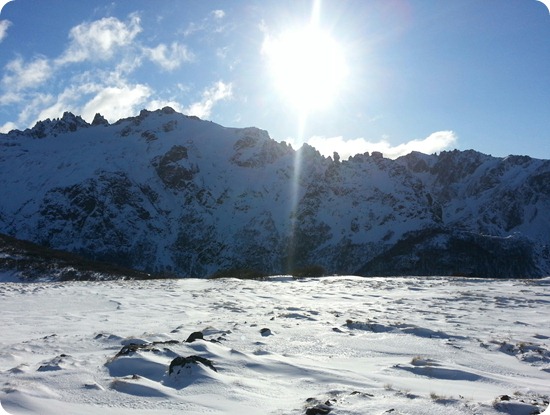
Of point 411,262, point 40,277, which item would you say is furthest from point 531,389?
point 411,262

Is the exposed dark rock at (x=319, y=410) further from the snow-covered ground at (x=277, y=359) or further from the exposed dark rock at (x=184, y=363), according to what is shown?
the exposed dark rock at (x=184, y=363)

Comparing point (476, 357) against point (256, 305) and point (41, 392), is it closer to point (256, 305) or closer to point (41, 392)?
point (41, 392)

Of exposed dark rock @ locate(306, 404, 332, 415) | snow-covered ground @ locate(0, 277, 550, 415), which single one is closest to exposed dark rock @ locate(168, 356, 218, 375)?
snow-covered ground @ locate(0, 277, 550, 415)

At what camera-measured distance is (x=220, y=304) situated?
16922 millimetres

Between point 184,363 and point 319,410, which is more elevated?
point 184,363

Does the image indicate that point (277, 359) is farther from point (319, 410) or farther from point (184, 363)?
point (319, 410)

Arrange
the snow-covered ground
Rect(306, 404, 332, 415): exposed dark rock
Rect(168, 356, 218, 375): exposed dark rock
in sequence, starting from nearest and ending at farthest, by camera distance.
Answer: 1. Rect(306, 404, 332, 415): exposed dark rock
2. the snow-covered ground
3. Rect(168, 356, 218, 375): exposed dark rock

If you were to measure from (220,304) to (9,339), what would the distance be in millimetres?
7890

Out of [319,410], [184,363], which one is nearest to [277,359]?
[184,363]

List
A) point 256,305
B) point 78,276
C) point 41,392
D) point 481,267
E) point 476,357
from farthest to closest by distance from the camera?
point 481,267 < point 78,276 < point 256,305 < point 476,357 < point 41,392

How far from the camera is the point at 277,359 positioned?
8.16 meters

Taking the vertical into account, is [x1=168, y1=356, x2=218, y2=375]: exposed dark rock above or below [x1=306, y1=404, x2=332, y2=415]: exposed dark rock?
above

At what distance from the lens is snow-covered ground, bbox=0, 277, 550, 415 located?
584cm

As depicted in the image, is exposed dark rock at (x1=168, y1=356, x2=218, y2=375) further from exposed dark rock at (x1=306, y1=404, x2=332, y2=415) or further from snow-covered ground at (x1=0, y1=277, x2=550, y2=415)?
exposed dark rock at (x1=306, y1=404, x2=332, y2=415)
